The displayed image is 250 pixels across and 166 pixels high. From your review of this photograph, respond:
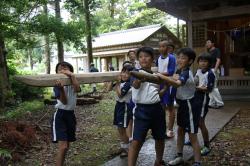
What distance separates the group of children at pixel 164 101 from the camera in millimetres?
3955

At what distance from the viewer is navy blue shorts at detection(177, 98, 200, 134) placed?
4520 mm

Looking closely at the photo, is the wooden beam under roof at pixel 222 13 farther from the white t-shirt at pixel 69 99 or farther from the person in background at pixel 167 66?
the white t-shirt at pixel 69 99

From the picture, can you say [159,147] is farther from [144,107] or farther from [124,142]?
[124,142]

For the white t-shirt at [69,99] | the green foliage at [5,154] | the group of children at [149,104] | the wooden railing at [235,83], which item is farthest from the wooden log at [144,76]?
the wooden railing at [235,83]

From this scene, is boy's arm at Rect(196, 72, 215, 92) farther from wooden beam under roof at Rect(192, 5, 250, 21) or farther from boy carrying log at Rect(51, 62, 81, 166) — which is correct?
wooden beam under roof at Rect(192, 5, 250, 21)

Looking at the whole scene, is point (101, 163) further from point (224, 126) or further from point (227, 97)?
point (227, 97)

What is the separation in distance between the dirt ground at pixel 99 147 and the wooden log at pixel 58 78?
1612mm

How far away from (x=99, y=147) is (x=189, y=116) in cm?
222

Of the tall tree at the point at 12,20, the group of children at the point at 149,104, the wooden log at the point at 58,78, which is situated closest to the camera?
the wooden log at the point at 58,78

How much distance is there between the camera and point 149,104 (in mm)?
3988

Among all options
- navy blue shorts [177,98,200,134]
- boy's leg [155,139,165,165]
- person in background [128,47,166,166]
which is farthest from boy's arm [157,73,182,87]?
boy's leg [155,139,165,165]

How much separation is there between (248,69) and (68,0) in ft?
27.2

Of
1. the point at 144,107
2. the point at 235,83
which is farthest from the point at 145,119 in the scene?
the point at 235,83

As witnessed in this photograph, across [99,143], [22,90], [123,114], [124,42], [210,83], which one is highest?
[124,42]
